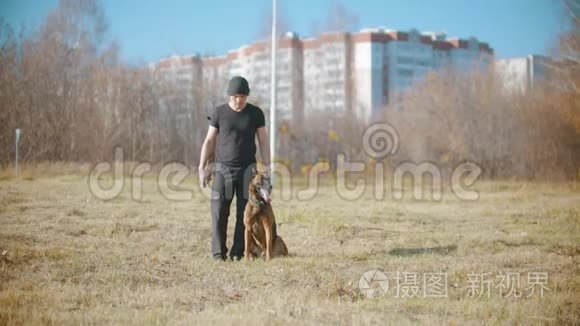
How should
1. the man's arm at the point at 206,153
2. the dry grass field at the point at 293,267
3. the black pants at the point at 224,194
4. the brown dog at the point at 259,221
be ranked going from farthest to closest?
1. the man's arm at the point at 206,153
2. the black pants at the point at 224,194
3. the brown dog at the point at 259,221
4. the dry grass field at the point at 293,267

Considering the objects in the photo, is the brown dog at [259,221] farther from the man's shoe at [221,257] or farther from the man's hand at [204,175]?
the man's hand at [204,175]

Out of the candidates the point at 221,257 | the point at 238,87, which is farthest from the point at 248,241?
the point at 238,87

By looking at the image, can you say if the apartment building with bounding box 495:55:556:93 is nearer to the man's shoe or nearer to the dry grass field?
the dry grass field

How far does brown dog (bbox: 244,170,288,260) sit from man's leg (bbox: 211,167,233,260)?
11.9 inches

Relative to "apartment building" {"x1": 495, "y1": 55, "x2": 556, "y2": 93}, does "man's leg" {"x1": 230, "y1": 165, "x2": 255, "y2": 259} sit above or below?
below

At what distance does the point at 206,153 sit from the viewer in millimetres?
8016

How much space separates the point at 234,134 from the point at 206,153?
49cm

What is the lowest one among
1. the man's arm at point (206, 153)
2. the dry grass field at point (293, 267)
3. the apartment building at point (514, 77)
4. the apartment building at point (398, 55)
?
the dry grass field at point (293, 267)

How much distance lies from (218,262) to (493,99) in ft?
79.0

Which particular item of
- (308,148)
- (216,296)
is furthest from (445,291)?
(308,148)

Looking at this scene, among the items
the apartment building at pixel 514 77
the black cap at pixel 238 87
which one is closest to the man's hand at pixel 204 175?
the black cap at pixel 238 87

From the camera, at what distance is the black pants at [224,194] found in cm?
784

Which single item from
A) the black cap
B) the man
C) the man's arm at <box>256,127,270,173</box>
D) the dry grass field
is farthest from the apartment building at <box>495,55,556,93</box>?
the black cap

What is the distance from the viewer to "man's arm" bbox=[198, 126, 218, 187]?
7.95m
